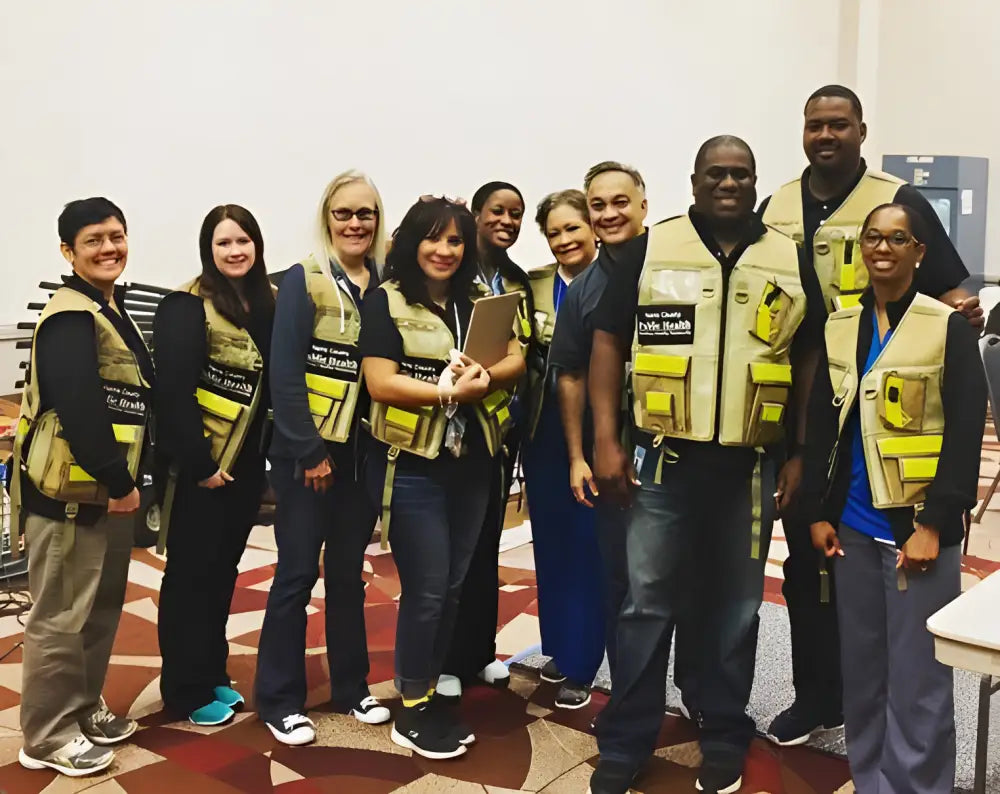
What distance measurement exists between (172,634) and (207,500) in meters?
0.40

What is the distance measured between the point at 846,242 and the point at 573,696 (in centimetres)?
146

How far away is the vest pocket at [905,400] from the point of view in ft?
6.88

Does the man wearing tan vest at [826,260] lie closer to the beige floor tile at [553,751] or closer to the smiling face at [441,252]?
the beige floor tile at [553,751]

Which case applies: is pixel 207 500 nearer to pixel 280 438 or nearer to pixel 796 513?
pixel 280 438

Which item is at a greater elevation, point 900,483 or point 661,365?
point 661,365

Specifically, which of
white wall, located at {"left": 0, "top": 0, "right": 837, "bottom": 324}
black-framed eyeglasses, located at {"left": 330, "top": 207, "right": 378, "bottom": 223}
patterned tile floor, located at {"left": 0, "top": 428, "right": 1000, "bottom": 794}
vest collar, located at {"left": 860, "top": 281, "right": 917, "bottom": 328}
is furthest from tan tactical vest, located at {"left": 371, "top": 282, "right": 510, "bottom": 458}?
white wall, located at {"left": 0, "top": 0, "right": 837, "bottom": 324}

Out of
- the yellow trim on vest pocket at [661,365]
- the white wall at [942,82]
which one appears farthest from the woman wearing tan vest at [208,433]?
the white wall at [942,82]

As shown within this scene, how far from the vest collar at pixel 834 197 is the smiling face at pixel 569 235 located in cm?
59

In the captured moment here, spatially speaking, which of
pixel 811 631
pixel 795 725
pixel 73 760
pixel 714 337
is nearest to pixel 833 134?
pixel 714 337

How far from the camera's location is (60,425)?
2465mm

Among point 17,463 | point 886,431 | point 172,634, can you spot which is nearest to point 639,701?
point 886,431

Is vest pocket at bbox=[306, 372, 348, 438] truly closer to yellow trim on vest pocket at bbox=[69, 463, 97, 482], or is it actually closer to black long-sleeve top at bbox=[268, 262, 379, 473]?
black long-sleeve top at bbox=[268, 262, 379, 473]

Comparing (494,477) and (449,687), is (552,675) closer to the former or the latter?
(449,687)

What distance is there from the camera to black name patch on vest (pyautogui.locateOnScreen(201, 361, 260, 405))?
2.74 meters
